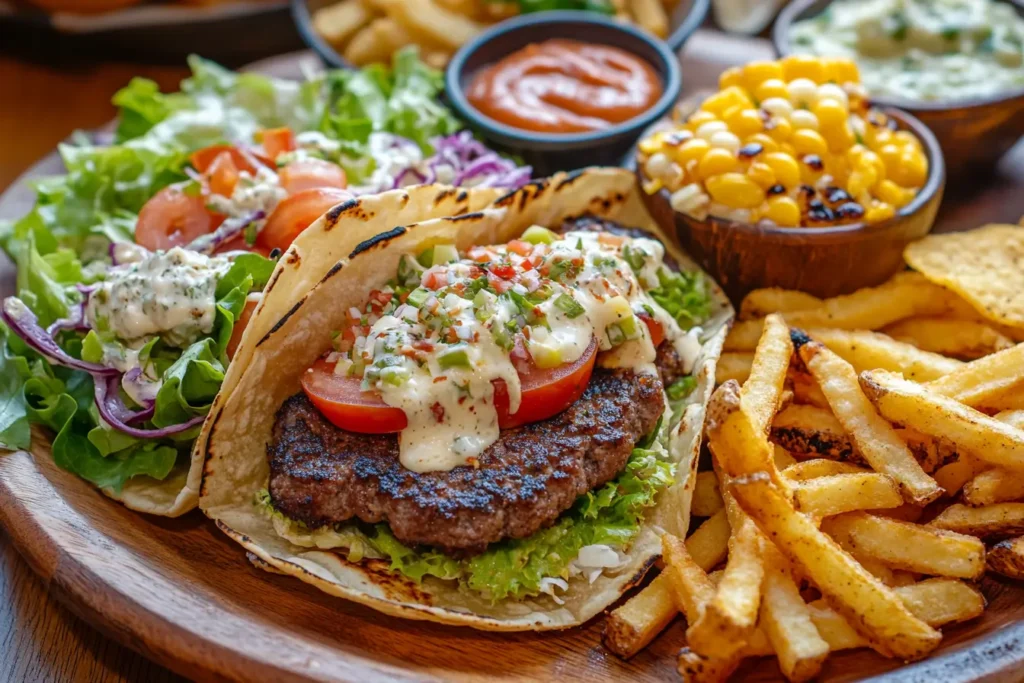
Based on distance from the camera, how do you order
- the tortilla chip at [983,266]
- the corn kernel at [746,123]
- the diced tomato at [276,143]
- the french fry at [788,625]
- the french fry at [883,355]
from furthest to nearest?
the diced tomato at [276,143]
the corn kernel at [746,123]
the tortilla chip at [983,266]
the french fry at [883,355]
the french fry at [788,625]

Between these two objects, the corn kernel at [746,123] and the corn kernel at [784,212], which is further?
the corn kernel at [746,123]

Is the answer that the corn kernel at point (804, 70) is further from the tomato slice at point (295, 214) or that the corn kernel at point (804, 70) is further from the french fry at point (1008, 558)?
the french fry at point (1008, 558)

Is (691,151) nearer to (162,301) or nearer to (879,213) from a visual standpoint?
(879,213)

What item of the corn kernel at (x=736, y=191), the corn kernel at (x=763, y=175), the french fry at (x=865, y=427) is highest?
the corn kernel at (x=763, y=175)

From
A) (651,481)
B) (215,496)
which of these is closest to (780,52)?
(651,481)

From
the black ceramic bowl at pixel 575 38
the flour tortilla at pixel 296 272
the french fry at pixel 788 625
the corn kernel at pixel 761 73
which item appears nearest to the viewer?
the french fry at pixel 788 625

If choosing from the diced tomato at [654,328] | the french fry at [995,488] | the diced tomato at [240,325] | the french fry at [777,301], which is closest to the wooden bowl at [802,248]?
the french fry at [777,301]

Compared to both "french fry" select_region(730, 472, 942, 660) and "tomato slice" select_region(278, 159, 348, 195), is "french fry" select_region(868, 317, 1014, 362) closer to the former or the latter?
"french fry" select_region(730, 472, 942, 660)
